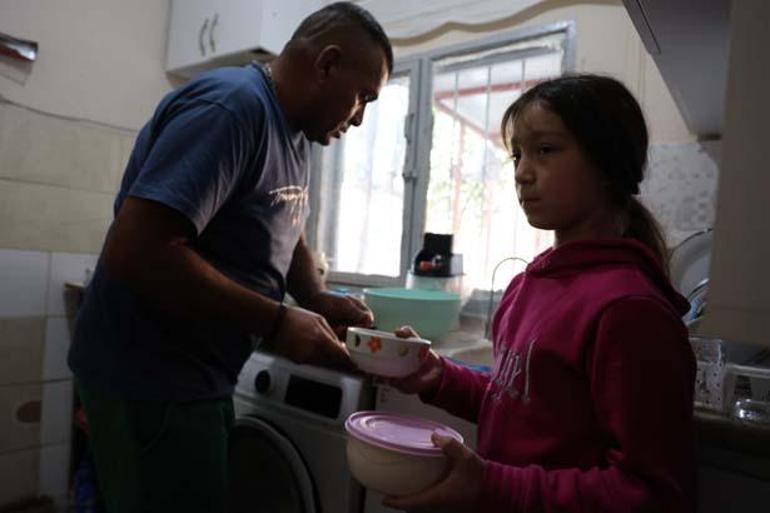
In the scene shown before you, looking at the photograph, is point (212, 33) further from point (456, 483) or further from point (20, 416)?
point (456, 483)

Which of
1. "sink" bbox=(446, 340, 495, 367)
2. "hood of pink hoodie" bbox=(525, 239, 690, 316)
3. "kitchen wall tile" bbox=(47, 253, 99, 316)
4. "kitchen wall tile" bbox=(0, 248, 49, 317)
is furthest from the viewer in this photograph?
"kitchen wall tile" bbox=(47, 253, 99, 316)

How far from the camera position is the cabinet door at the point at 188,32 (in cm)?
229

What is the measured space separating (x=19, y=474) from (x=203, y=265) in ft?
6.20

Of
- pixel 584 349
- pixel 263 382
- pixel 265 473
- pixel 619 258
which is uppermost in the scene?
pixel 619 258

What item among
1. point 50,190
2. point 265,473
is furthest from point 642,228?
point 50,190

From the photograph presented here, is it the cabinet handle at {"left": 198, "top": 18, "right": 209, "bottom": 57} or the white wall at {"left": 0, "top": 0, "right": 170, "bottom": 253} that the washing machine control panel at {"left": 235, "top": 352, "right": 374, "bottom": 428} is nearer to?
the white wall at {"left": 0, "top": 0, "right": 170, "bottom": 253}

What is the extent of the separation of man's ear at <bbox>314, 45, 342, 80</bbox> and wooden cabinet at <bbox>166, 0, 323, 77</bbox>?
1.15 m

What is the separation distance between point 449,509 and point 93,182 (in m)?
2.17

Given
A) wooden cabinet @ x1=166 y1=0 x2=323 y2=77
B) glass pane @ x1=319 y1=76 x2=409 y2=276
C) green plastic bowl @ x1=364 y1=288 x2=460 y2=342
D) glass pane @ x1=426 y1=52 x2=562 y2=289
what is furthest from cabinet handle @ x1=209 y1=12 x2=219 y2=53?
green plastic bowl @ x1=364 y1=288 x2=460 y2=342

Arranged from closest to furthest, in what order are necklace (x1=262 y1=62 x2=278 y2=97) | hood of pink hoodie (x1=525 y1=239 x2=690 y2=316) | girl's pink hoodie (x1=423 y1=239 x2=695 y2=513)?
girl's pink hoodie (x1=423 y1=239 x2=695 y2=513), hood of pink hoodie (x1=525 y1=239 x2=690 y2=316), necklace (x1=262 y1=62 x2=278 y2=97)

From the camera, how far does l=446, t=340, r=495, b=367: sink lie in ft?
4.47

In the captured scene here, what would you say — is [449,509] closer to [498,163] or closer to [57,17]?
[498,163]

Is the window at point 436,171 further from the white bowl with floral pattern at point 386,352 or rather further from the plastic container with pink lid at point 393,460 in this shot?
the plastic container with pink lid at point 393,460

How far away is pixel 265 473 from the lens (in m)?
1.31
